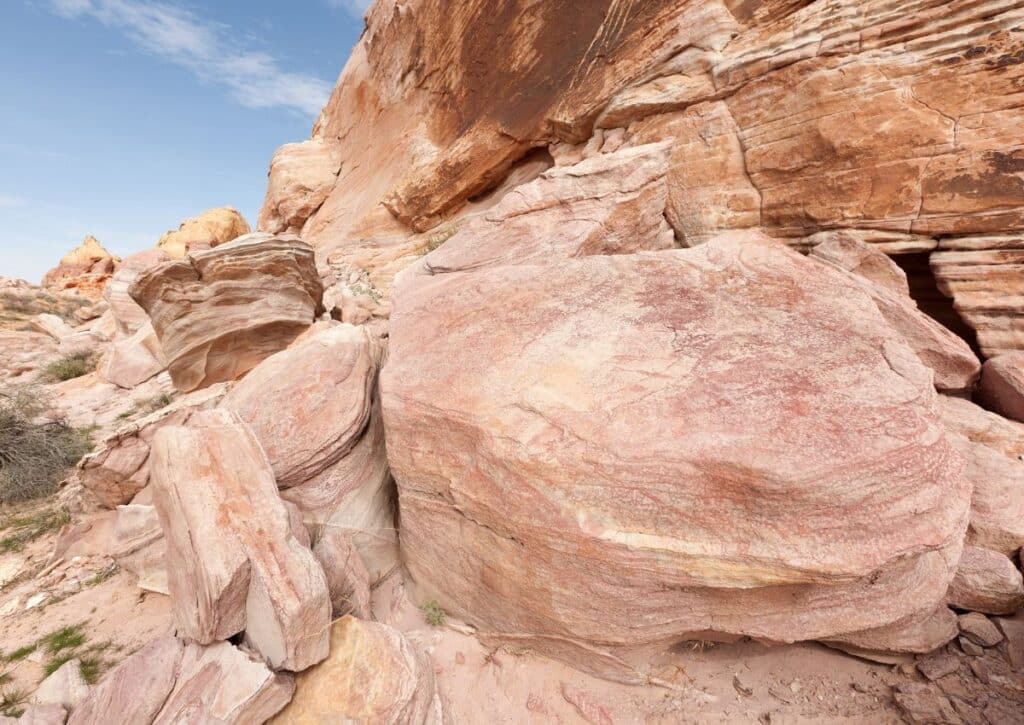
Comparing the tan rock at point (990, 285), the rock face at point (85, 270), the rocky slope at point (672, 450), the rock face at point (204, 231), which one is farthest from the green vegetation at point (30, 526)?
the rock face at point (85, 270)

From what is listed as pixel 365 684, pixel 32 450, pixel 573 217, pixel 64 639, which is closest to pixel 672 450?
pixel 365 684

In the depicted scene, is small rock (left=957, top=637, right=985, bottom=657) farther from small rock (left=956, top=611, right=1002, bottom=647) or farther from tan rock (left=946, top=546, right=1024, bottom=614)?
tan rock (left=946, top=546, right=1024, bottom=614)

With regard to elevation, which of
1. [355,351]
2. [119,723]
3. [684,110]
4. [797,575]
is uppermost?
[684,110]

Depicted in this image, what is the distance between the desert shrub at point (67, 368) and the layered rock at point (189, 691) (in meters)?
15.2

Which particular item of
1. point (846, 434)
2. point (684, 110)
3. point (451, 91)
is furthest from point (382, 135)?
point (846, 434)

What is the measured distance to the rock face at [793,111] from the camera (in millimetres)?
4738

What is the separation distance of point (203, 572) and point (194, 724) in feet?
3.01

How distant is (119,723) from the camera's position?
2729mm

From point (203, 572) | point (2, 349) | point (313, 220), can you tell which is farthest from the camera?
point (313, 220)

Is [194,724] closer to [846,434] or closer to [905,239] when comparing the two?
[846,434]

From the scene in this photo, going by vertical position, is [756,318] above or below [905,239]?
above

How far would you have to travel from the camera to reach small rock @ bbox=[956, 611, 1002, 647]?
130 inches

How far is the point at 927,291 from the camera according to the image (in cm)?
575

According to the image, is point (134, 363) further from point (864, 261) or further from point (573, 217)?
point (864, 261)
